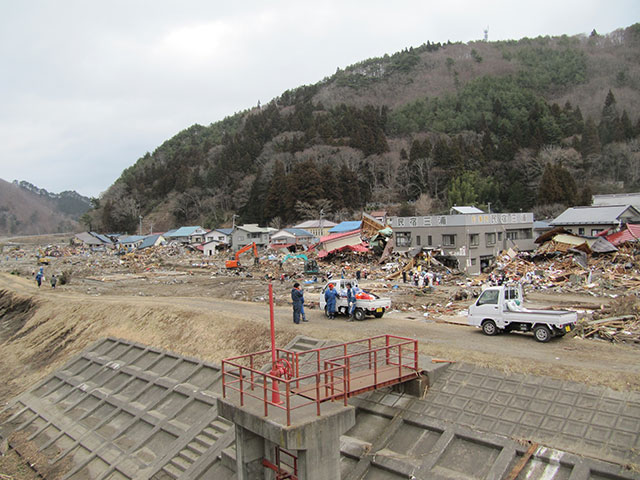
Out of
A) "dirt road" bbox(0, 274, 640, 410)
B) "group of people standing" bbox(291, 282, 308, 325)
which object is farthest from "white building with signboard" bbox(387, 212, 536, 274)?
"group of people standing" bbox(291, 282, 308, 325)

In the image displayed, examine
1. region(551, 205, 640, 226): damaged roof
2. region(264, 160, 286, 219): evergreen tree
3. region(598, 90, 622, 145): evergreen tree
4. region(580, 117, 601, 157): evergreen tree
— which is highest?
region(598, 90, 622, 145): evergreen tree

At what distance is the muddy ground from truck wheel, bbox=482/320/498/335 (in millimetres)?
342

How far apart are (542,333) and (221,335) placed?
39.8 feet

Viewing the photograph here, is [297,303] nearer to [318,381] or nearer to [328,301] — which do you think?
[328,301]

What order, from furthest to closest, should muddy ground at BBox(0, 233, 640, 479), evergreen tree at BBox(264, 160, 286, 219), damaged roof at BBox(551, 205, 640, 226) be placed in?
1. evergreen tree at BBox(264, 160, 286, 219)
2. damaged roof at BBox(551, 205, 640, 226)
3. muddy ground at BBox(0, 233, 640, 479)

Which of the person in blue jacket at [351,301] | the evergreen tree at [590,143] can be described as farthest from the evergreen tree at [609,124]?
the person in blue jacket at [351,301]

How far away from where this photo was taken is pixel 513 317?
14.9 meters

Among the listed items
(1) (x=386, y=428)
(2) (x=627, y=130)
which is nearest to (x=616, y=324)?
(1) (x=386, y=428)

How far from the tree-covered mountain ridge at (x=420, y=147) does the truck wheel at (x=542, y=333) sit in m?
53.3

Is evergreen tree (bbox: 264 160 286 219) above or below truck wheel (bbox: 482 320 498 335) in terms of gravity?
above

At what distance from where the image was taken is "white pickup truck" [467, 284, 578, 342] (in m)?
13.9

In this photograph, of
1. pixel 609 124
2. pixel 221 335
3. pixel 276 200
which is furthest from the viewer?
pixel 276 200

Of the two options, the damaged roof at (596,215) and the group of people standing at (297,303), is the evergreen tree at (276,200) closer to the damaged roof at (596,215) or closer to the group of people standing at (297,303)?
the damaged roof at (596,215)

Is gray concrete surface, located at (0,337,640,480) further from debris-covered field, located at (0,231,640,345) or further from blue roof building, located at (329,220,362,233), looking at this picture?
blue roof building, located at (329,220,362,233)
